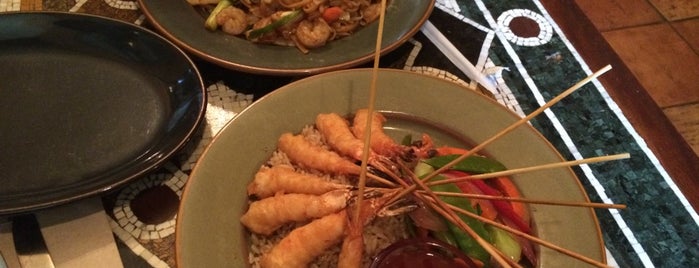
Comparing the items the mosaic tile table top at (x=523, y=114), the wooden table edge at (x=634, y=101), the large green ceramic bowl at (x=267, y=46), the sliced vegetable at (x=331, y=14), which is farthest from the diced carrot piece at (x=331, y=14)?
the wooden table edge at (x=634, y=101)

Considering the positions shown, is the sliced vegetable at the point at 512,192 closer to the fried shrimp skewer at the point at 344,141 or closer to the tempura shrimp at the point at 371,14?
the fried shrimp skewer at the point at 344,141

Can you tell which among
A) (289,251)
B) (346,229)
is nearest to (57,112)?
(289,251)

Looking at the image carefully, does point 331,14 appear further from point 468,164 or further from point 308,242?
point 308,242

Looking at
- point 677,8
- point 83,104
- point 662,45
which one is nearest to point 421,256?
point 83,104

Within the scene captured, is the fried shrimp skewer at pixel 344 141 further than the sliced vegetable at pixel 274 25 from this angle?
No

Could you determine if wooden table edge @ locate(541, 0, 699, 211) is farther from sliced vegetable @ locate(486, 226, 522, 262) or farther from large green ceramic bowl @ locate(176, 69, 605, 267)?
sliced vegetable @ locate(486, 226, 522, 262)

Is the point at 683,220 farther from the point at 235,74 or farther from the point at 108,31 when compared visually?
the point at 108,31

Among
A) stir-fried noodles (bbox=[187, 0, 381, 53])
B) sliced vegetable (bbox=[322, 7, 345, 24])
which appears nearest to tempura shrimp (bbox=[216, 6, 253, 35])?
stir-fried noodles (bbox=[187, 0, 381, 53])
